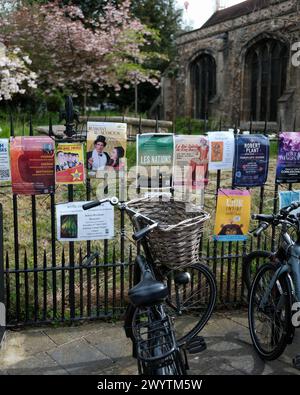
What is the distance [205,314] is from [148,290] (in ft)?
4.64

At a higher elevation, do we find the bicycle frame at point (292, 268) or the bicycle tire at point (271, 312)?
the bicycle frame at point (292, 268)

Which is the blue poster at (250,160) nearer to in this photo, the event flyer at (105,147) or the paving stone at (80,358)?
the event flyer at (105,147)

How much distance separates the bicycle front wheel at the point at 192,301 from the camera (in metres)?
3.30

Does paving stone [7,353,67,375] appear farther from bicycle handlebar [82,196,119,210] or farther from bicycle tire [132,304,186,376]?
bicycle handlebar [82,196,119,210]

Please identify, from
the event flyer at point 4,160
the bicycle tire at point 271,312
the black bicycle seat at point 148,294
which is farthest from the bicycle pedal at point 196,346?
the event flyer at point 4,160

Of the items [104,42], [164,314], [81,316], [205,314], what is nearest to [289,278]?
[205,314]

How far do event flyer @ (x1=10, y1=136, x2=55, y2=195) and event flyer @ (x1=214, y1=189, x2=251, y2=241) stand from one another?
1356 millimetres

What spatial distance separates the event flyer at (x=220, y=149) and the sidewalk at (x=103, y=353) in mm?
1343

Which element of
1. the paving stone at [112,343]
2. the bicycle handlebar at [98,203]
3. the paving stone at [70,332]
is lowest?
the paving stone at [112,343]

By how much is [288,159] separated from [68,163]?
185 cm

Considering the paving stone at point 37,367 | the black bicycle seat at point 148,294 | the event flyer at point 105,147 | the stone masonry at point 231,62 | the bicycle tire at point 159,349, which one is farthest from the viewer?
the stone masonry at point 231,62

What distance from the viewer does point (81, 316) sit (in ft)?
12.3

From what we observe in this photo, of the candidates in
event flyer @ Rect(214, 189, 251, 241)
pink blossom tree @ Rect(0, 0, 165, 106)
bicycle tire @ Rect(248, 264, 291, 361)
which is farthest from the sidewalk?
pink blossom tree @ Rect(0, 0, 165, 106)

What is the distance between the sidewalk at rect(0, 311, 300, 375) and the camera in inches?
121
